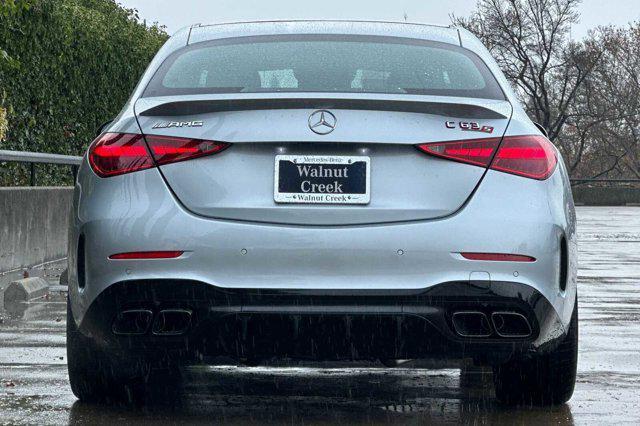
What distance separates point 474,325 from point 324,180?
77 centimetres

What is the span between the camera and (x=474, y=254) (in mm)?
5547

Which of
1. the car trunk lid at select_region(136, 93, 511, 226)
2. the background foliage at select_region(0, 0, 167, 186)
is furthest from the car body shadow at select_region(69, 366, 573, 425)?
the background foliage at select_region(0, 0, 167, 186)

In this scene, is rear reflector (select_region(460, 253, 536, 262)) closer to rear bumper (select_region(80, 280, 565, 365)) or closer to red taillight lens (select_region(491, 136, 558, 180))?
rear bumper (select_region(80, 280, 565, 365))

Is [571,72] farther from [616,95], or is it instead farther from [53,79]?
[53,79]

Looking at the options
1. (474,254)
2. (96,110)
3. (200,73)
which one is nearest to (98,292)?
(200,73)

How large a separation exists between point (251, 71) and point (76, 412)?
1.54m

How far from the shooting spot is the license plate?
18.2 ft

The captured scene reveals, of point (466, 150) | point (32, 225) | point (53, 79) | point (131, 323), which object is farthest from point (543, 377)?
point (53, 79)

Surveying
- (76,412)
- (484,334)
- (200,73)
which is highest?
(200,73)

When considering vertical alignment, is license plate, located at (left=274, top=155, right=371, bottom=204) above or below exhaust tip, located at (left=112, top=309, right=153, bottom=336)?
above

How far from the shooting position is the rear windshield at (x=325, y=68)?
5.98 metres

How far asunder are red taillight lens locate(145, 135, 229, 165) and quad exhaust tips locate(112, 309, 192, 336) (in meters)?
0.56

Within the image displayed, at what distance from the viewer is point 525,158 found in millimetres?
5742

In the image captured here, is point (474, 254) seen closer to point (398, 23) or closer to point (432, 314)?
point (432, 314)
